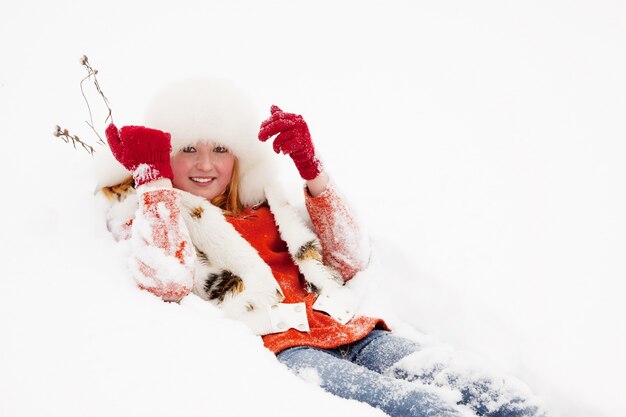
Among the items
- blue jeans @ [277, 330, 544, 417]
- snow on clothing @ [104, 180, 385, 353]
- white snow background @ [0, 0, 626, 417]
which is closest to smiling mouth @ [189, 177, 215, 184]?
snow on clothing @ [104, 180, 385, 353]

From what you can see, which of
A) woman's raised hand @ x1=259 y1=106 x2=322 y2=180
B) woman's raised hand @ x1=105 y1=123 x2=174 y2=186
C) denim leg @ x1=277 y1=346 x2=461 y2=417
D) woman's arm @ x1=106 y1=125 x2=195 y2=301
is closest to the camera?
denim leg @ x1=277 y1=346 x2=461 y2=417

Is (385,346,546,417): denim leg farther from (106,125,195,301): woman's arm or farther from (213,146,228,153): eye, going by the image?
(213,146,228,153): eye

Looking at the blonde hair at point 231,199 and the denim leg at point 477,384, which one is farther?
the blonde hair at point 231,199

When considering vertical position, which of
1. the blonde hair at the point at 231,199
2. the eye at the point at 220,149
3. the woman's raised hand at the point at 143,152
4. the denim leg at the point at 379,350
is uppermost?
the eye at the point at 220,149

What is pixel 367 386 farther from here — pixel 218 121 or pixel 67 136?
pixel 67 136

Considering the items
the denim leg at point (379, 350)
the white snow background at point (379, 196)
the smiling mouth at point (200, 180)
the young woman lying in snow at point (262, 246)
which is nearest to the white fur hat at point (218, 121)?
the young woman lying in snow at point (262, 246)

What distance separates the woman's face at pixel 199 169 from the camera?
180 centimetres

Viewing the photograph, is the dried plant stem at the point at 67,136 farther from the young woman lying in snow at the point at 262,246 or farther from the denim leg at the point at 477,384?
the denim leg at the point at 477,384

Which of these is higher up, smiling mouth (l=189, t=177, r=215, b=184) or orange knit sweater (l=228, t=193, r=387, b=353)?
smiling mouth (l=189, t=177, r=215, b=184)

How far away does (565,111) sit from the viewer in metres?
4.59

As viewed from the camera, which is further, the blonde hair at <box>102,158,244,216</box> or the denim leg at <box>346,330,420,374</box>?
the blonde hair at <box>102,158,244,216</box>

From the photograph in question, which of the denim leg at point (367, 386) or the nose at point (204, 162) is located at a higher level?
the nose at point (204, 162)

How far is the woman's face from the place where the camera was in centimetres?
180

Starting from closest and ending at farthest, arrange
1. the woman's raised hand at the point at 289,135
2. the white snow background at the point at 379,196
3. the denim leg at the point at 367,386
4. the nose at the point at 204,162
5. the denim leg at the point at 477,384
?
the white snow background at the point at 379,196
the denim leg at the point at 367,386
the denim leg at the point at 477,384
the woman's raised hand at the point at 289,135
the nose at the point at 204,162
